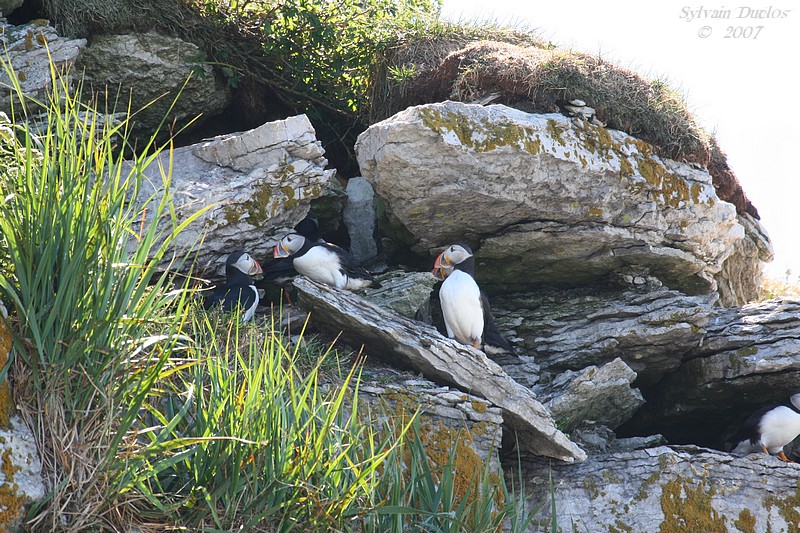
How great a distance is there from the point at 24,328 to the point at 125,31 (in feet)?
17.0

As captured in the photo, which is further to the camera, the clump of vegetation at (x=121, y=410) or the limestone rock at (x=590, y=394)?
the limestone rock at (x=590, y=394)

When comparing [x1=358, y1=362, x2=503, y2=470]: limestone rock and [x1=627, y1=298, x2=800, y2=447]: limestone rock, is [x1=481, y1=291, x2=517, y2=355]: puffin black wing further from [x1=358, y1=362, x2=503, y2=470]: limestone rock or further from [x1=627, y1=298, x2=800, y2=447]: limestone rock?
[x1=627, y1=298, x2=800, y2=447]: limestone rock

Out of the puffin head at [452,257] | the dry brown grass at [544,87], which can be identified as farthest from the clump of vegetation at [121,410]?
the dry brown grass at [544,87]

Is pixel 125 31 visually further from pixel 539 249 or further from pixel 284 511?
pixel 284 511

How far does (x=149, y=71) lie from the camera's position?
25.2 ft

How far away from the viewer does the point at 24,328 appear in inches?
129

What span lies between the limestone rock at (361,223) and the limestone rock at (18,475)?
16.3ft

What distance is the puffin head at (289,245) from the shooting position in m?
6.81

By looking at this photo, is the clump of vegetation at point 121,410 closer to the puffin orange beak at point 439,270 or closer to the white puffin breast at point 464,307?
the white puffin breast at point 464,307

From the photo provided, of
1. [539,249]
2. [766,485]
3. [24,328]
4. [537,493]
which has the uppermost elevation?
[24,328]

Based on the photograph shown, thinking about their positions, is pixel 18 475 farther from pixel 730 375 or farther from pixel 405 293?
pixel 730 375

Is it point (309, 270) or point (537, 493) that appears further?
point (309, 270)

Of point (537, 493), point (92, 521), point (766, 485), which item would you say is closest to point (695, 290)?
point (766, 485)

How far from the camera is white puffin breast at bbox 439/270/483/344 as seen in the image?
666 centimetres
